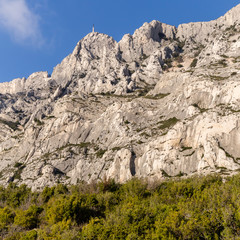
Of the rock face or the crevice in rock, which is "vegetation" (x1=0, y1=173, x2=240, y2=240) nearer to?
the rock face

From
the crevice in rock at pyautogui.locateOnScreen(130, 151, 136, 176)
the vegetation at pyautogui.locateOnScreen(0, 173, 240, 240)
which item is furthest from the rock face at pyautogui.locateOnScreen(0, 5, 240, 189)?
the vegetation at pyautogui.locateOnScreen(0, 173, 240, 240)

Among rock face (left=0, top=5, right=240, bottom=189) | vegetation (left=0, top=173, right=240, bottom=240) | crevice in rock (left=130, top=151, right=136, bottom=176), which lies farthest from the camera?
crevice in rock (left=130, top=151, right=136, bottom=176)

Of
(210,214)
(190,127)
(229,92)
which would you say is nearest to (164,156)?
(190,127)

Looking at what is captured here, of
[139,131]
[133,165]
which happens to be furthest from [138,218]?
[139,131]

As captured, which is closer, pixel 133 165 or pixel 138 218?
pixel 138 218

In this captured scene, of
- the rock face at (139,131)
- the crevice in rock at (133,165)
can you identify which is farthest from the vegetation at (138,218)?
the crevice in rock at (133,165)

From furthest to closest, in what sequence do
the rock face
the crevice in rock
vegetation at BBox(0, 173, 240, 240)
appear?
the crevice in rock → the rock face → vegetation at BBox(0, 173, 240, 240)

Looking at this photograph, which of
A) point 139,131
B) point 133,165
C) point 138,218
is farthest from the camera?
point 139,131

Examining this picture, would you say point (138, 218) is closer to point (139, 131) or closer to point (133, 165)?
point (133, 165)

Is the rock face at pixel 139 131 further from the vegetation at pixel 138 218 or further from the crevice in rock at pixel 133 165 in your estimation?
the vegetation at pixel 138 218

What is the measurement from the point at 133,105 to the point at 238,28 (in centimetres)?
12936

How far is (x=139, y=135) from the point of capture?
110812 mm

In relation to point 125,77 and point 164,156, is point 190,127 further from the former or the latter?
point 125,77

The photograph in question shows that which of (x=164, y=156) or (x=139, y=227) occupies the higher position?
(x=164, y=156)
